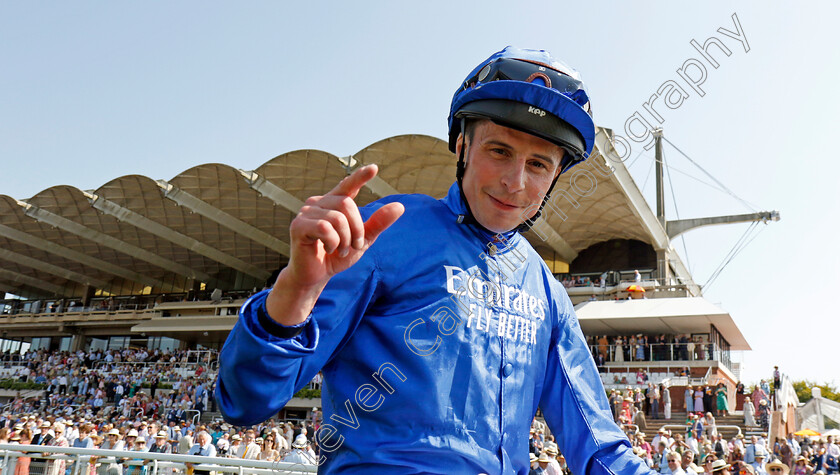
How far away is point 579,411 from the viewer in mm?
1665

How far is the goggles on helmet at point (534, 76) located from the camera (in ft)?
5.15

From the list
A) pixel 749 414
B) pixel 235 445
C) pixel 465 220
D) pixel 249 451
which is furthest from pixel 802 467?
pixel 465 220

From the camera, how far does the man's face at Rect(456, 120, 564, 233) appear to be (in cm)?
153

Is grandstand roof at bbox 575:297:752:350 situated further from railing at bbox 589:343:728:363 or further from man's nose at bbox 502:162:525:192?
man's nose at bbox 502:162:525:192

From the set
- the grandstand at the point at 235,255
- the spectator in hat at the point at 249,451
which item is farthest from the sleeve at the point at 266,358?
the grandstand at the point at 235,255

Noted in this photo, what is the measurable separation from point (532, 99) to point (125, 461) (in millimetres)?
5775

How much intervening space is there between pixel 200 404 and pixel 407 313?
893 inches

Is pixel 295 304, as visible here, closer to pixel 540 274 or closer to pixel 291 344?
pixel 291 344

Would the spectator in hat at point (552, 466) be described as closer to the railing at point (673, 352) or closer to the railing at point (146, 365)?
the railing at point (673, 352)

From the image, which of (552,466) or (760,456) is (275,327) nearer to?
(552,466)

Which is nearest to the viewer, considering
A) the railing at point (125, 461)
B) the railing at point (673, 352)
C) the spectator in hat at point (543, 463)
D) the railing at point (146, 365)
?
the railing at point (125, 461)

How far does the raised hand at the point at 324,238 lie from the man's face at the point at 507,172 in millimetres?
547

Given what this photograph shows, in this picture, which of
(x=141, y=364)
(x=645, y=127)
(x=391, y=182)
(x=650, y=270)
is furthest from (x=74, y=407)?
(x=645, y=127)

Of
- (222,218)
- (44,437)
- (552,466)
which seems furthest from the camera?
(222,218)
